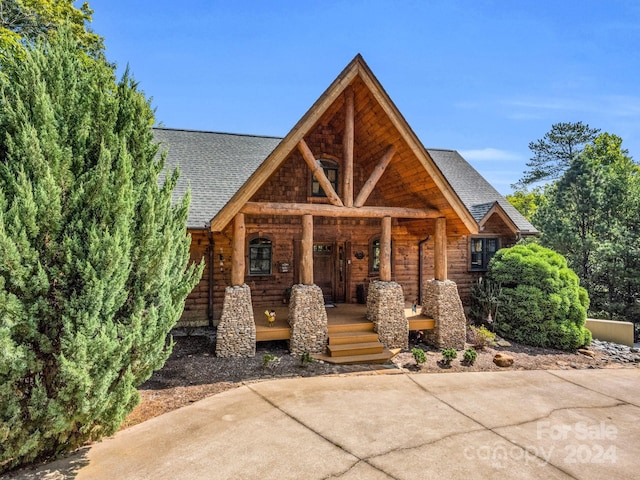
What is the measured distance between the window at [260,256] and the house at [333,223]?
4cm

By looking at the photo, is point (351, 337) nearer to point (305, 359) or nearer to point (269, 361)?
point (305, 359)

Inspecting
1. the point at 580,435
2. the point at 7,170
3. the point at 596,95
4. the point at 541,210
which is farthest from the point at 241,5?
the point at 596,95

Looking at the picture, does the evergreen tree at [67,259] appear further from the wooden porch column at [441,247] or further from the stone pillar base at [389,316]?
the wooden porch column at [441,247]

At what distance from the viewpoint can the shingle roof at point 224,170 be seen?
37.4 ft

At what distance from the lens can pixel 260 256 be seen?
11539 mm

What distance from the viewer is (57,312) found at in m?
3.78

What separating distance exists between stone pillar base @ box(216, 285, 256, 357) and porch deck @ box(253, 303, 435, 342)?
14.7 inches

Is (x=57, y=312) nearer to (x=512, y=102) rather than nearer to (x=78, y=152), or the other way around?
(x=78, y=152)

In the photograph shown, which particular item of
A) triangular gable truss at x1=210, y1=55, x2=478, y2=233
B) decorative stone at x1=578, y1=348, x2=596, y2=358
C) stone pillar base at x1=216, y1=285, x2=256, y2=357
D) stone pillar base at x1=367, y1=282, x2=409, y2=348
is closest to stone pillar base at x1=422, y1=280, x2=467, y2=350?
stone pillar base at x1=367, y1=282, x2=409, y2=348

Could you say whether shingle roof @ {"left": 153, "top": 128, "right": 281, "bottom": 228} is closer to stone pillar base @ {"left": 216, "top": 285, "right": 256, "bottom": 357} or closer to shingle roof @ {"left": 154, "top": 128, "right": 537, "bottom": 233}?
shingle roof @ {"left": 154, "top": 128, "right": 537, "bottom": 233}

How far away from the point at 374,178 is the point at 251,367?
5655mm

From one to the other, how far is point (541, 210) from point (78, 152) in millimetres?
19242

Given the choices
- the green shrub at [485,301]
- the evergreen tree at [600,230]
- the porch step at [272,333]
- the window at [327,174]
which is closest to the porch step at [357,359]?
the porch step at [272,333]

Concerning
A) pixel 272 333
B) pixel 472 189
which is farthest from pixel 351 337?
pixel 472 189
